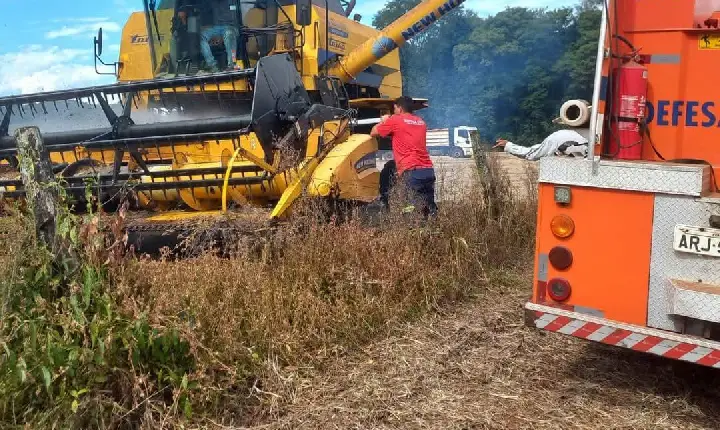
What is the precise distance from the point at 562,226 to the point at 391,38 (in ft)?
26.2

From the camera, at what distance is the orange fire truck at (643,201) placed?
9.39ft

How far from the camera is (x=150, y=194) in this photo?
6.08 m

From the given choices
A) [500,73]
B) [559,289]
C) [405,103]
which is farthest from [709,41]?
[500,73]

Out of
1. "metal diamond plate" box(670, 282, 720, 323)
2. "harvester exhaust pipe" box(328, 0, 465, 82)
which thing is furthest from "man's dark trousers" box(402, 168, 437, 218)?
"harvester exhaust pipe" box(328, 0, 465, 82)

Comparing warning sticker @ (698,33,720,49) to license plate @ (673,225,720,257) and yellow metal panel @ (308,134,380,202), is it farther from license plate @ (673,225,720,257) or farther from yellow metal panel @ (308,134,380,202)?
yellow metal panel @ (308,134,380,202)

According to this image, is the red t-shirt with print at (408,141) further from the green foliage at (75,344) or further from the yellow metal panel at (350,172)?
the green foliage at (75,344)

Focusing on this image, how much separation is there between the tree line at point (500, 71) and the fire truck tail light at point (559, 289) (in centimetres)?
3203

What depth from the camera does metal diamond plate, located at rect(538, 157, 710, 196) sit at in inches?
112

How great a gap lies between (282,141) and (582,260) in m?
3.23

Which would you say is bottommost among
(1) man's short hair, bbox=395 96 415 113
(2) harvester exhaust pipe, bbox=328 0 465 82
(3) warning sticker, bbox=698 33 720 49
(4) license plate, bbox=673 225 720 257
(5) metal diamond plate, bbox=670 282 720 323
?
(5) metal diamond plate, bbox=670 282 720 323

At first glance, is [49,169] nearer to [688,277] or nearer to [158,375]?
[158,375]

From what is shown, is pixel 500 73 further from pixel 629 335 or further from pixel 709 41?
pixel 629 335

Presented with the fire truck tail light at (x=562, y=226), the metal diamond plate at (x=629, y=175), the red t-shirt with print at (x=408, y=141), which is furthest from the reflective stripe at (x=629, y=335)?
the red t-shirt with print at (x=408, y=141)

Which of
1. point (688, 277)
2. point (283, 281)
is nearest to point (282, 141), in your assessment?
point (283, 281)
